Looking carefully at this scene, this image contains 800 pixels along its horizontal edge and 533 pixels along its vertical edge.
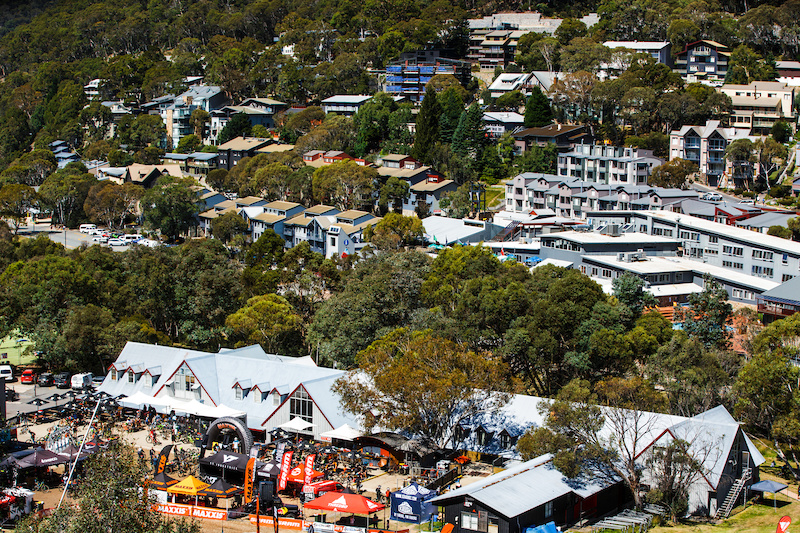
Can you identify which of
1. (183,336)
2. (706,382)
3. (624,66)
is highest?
(624,66)

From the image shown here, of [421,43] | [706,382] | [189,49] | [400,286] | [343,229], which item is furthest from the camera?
[189,49]

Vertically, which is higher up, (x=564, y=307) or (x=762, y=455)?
(x=564, y=307)

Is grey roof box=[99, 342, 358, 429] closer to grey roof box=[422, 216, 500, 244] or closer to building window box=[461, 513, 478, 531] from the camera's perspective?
building window box=[461, 513, 478, 531]

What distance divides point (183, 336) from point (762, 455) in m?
34.7

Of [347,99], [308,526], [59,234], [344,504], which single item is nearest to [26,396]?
[308,526]

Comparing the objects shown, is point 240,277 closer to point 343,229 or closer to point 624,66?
point 343,229

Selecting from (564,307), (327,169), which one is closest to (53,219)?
(327,169)

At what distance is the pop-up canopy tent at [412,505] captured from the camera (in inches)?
1135

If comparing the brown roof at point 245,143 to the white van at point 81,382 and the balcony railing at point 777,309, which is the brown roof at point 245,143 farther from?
the balcony railing at point 777,309

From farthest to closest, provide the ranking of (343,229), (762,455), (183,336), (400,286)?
(343,229) < (183,336) < (400,286) < (762,455)

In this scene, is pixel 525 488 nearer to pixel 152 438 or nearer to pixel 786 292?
pixel 152 438

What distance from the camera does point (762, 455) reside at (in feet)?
113

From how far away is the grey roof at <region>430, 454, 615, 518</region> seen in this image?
27.6 metres

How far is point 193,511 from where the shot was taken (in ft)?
94.5
